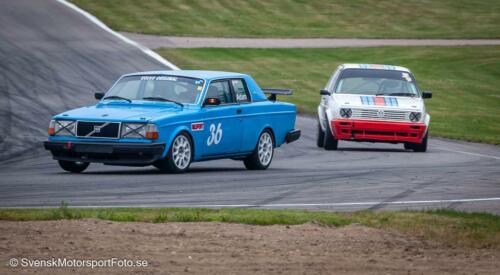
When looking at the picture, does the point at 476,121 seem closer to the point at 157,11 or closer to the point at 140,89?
the point at 140,89

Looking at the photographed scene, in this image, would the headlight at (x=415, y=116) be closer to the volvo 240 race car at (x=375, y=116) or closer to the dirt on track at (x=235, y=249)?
the volvo 240 race car at (x=375, y=116)

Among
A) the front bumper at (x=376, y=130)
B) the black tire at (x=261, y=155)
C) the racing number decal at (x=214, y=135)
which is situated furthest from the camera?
the front bumper at (x=376, y=130)

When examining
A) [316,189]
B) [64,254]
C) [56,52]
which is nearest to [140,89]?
[316,189]

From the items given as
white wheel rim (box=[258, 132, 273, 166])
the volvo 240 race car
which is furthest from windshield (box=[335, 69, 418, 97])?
white wheel rim (box=[258, 132, 273, 166])

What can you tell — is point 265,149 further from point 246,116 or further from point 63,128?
point 63,128

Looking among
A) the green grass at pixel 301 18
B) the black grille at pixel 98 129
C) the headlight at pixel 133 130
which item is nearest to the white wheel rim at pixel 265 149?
the headlight at pixel 133 130

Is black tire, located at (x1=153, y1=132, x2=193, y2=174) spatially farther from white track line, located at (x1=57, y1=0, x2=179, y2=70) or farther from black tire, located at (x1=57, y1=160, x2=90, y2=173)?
white track line, located at (x1=57, y1=0, x2=179, y2=70)

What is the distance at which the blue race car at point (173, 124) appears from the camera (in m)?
16.2

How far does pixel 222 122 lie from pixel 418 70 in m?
24.8

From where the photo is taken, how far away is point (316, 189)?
48.9 feet

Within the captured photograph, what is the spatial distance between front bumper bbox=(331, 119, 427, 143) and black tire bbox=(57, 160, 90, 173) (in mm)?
6720

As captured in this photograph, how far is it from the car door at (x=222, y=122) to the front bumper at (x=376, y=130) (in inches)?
187

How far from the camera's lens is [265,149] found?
18.6 metres

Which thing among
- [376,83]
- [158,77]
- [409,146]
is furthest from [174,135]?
[409,146]
